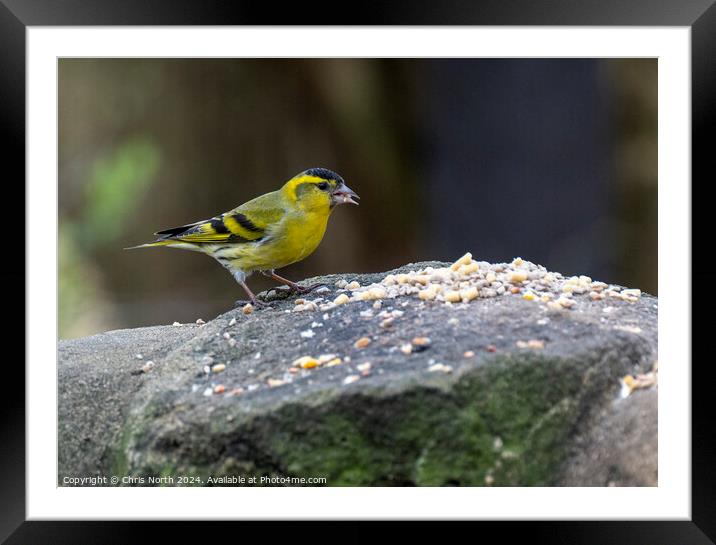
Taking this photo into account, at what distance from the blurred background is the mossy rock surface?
2.91 m

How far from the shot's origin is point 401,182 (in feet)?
30.0

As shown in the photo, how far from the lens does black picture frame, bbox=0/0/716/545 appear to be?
3.69 m

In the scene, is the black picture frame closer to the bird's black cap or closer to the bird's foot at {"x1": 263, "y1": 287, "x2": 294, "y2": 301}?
the bird's foot at {"x1": 263, "y1": 287, "x2": 294, "y2": 301}

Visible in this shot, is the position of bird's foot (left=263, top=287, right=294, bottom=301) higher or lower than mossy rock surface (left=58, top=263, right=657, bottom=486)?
higher

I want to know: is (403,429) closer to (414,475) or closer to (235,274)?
(414,475)

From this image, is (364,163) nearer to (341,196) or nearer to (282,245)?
(341,196)

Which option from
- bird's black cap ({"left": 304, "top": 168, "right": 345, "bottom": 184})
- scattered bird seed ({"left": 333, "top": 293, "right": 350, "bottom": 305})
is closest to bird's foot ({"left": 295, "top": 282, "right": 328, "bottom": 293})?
scattered bird seed ({"left": 333, "top": 293, "right": 350, "bottom": 305})

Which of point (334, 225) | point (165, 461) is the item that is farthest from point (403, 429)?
point (334, 225)

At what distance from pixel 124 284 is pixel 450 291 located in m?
5.09
